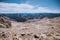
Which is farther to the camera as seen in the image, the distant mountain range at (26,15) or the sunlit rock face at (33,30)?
Result: the distant mountain range at (26,15)

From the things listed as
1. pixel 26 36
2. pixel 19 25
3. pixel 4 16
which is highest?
pixel 4 16

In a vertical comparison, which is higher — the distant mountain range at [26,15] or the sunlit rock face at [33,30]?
the distant mountain range at [26,15]

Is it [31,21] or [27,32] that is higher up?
[31,21]

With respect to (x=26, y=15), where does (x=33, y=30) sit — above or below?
below

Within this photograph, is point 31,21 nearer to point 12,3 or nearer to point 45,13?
point 45,13

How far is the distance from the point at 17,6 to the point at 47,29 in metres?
0.94

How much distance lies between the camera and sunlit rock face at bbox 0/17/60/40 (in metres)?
2.62

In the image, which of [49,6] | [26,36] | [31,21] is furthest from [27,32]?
[49,6]

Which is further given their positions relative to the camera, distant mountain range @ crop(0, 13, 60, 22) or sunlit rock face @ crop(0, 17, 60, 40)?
distant mountain range @ crop(0, 13, 60, 22)

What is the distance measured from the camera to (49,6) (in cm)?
303

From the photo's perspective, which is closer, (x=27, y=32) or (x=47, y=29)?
(x=27, y=32)

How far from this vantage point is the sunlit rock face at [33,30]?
8.59 ft

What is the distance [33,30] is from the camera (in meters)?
2.81

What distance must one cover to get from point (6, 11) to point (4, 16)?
0.43 ft
